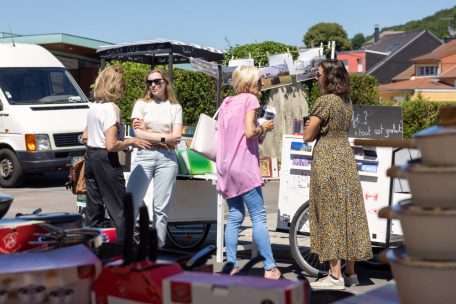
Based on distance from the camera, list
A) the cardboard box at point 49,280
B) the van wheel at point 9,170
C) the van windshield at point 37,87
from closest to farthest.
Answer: the cardboard box at point 49,280 < the van wheel at point 9,170 < the van windshield at point 37,87

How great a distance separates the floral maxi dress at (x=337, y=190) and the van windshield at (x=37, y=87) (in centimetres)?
1015

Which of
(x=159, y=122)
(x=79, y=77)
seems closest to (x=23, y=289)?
(x=159, y=122)

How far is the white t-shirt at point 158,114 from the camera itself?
7.41 meters

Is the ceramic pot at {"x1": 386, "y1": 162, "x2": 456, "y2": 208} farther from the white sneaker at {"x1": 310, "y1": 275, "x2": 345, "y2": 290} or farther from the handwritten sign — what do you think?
the handwritten sign

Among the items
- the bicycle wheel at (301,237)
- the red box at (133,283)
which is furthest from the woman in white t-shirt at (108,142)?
the red box at (133,283)

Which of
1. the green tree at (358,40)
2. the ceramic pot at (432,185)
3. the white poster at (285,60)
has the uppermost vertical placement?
the green tree at (358,40)

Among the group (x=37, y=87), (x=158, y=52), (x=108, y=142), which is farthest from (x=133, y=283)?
(x=37, y=87)

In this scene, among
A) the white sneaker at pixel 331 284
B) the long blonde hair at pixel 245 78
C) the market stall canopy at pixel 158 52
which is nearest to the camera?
the white sneaker at pixel 331 284

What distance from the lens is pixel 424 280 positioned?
7.91 feet

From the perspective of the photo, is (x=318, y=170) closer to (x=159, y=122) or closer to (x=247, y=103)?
(x=247, y=103)

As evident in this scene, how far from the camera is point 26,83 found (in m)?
16.0

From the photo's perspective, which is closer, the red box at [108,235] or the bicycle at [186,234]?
the red box at [108,235]

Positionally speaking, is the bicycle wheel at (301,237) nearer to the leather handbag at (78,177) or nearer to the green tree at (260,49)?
the leather handbag at (78,177)

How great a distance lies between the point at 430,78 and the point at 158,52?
76305 mm
